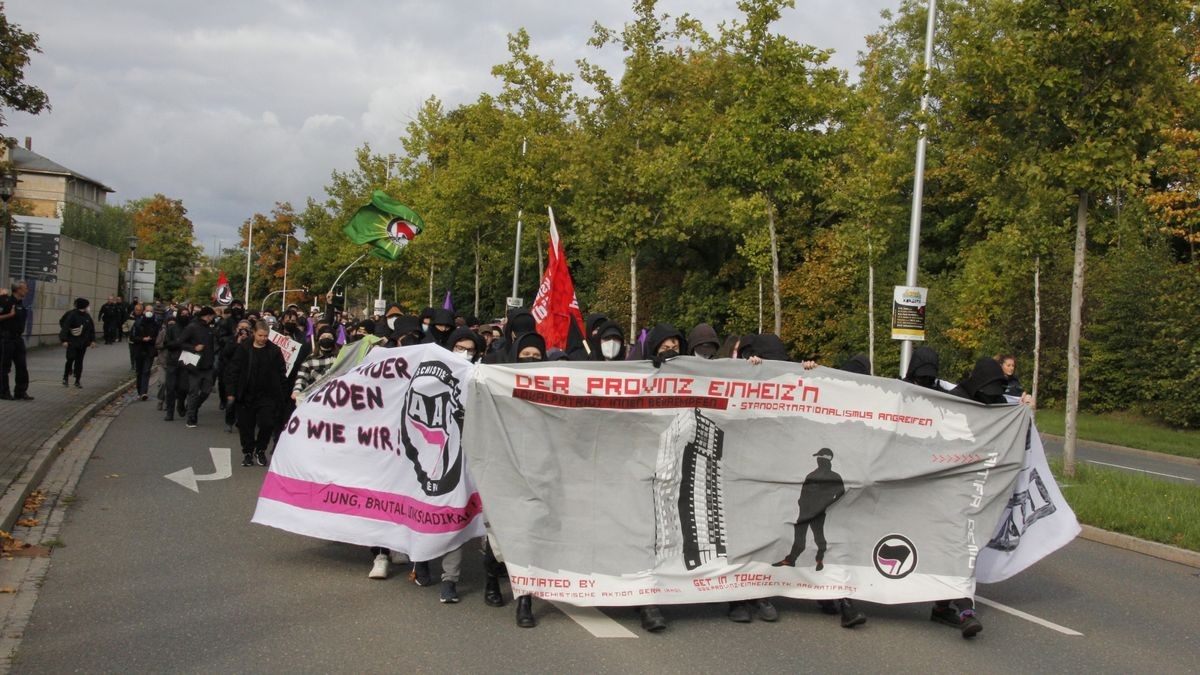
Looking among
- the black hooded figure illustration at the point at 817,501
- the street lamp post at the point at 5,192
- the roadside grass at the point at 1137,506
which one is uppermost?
the street lamp post at the point at 5,192

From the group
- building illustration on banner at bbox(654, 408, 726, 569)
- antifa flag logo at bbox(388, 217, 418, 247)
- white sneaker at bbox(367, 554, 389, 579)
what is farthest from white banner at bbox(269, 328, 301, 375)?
antifa flag logo at bbox(388, 217, 418, 247)

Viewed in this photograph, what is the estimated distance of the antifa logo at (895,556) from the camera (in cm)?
726

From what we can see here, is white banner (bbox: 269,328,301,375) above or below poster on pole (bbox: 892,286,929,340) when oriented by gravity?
below

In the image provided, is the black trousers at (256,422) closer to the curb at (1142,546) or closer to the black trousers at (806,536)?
the black trousers at (806,536)

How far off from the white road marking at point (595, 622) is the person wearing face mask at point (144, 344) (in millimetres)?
15131

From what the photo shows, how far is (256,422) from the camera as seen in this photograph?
13.1 meters

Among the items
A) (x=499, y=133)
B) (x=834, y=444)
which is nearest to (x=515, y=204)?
(x=499, y=133)

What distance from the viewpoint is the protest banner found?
44.2ft

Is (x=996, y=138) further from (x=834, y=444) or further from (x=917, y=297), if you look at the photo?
(x=834, y=444)

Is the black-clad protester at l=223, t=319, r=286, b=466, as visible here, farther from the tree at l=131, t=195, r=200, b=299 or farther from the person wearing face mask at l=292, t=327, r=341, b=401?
the tree at l=131, t=195, r=200, b=299

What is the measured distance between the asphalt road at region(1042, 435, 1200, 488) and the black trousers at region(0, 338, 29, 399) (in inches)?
669

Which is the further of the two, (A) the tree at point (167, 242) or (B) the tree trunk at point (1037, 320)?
(A) the tree at point (167, 242)

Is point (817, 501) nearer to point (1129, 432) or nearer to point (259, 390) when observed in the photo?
point (259, 390)

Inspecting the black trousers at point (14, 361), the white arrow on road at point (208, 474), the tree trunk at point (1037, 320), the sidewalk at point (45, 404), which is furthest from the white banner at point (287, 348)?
the tree trunk at point (1037, 320)
